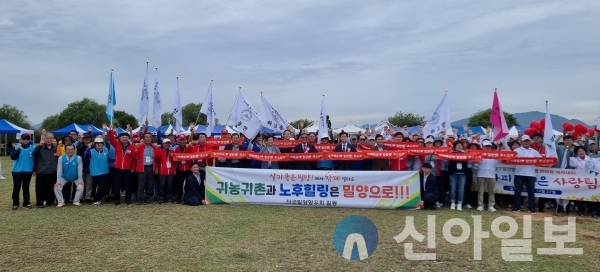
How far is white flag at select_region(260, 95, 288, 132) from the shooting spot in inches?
491

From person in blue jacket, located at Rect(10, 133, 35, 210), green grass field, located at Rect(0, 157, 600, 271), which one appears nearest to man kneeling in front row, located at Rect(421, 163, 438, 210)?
green grass field, located at Rect(0, 157, 600, 271)

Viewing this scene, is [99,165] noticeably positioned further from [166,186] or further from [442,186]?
[442,186]

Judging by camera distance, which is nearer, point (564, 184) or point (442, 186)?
point (564, 184)

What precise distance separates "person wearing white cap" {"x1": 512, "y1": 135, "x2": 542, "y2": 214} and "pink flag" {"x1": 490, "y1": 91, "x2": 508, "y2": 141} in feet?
2.00

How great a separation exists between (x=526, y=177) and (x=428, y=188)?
2.38 meters

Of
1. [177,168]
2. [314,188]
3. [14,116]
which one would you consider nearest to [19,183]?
[177,168]

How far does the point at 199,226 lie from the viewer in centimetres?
755

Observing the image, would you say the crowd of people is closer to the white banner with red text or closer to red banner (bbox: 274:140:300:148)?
the white banner with red text

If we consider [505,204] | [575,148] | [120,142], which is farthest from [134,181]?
[575,148]

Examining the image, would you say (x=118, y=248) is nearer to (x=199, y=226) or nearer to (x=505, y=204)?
(x=199, y=226)

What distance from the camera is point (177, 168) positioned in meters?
10.4

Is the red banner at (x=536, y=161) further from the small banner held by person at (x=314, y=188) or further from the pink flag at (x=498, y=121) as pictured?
the small banner held by person at (x=314, y=188)

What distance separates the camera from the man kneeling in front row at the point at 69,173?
9.54 m

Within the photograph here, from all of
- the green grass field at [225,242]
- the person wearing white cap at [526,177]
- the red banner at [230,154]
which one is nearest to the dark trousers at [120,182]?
the green grass field at [225,242]
